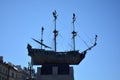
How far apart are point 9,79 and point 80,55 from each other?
4698cm

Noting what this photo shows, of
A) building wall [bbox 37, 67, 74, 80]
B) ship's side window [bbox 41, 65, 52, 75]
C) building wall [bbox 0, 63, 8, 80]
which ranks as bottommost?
building wall [bbox 37, 67, 74, 80]

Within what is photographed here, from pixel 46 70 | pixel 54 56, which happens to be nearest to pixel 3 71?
pixel 46 70

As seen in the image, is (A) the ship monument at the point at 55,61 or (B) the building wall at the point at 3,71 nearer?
(A) the ship monument at the point at 55,61

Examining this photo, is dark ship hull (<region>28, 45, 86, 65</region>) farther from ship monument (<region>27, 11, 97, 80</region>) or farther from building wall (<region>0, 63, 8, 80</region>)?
building wall (<region>0, 63, 8, 80</region>)

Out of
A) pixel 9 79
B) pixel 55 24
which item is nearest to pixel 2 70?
pixel 9 79

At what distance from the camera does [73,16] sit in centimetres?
7056

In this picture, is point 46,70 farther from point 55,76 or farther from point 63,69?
point 63,69

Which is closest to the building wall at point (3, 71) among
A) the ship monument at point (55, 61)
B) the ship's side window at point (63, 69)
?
the ship monument at point (55, 61)

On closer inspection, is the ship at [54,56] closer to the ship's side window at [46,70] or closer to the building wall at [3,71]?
the ship's side window at [46,70]

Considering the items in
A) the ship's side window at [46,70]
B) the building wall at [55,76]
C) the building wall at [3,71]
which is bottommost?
the building wall at [55,76]

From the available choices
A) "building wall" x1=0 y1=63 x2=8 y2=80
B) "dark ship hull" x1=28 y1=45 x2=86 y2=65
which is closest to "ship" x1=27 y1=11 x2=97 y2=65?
"dark ship hull" x1=28 y1=45 x2=86 y2=65

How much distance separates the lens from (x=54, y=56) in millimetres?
61969

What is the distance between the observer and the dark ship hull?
203 ft

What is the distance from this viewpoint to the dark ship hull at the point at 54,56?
61.8 m
